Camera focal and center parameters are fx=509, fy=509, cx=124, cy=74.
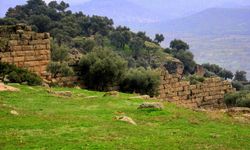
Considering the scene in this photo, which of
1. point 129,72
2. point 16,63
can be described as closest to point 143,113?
point 16,63

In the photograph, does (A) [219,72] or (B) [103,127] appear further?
(A) [219,72]

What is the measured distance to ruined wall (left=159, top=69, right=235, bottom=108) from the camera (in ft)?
125

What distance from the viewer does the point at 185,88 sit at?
3950cm

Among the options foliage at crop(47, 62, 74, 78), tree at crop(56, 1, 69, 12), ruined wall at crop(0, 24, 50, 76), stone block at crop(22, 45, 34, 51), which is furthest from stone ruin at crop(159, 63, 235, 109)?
tree at crop(56, 1, 69, 12)

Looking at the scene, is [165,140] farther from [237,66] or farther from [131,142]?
[237,66]

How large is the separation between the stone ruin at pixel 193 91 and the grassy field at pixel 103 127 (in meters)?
17.3

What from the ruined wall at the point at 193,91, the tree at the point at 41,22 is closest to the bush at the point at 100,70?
the ruined wall at the point at 193,91

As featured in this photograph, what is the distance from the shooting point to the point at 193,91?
3997 cm

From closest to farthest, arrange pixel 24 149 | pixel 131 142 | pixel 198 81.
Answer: pixel 24 149, pixel 131 142, pixel 198 81

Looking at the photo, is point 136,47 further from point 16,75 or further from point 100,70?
point 16,75

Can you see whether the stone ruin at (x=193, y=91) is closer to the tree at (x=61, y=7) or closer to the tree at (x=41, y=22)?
the tree at (x=41, y=22)

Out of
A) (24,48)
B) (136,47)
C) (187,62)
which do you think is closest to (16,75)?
(24,48)

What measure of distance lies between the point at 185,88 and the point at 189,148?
87.4 ft

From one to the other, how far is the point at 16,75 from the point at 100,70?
6933mm
